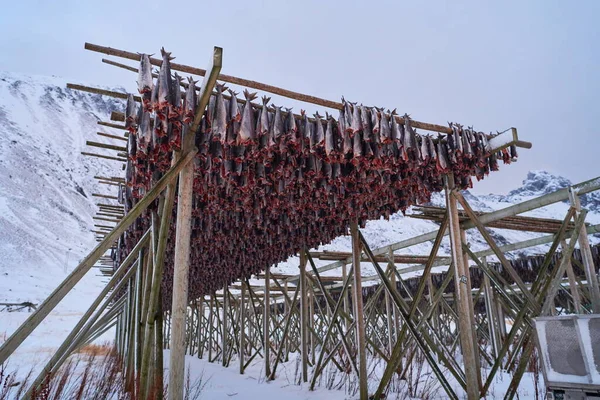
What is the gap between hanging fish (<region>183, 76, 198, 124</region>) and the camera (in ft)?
12.7

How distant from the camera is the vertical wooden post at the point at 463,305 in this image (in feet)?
18.4

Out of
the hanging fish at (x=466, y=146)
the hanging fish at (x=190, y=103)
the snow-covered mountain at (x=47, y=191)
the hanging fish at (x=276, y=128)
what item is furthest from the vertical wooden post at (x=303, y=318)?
the snow-covered mountain at (x=47, y=191)

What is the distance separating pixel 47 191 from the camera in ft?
232

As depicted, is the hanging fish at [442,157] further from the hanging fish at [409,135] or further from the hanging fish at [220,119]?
the hanging fish at [220,119]

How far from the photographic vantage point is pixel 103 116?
114m

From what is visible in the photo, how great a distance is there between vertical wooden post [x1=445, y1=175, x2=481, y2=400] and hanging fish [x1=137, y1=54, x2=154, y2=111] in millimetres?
4247

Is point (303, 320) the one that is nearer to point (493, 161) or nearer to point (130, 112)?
point (493, 161)

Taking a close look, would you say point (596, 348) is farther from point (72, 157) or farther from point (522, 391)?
point (72, 157)

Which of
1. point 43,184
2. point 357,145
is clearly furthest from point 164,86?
point 43,184

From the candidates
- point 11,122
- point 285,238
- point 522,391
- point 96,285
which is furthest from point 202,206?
point 11,122

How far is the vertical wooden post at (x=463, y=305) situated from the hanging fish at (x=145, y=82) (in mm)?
4247

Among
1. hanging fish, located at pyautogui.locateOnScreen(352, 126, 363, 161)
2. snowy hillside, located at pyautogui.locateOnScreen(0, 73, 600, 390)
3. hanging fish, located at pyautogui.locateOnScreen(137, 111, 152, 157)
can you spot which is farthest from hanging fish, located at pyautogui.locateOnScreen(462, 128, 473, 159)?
snowy hillside, located at pyautogui.locateOnScreen(0, 73, 600, 390)

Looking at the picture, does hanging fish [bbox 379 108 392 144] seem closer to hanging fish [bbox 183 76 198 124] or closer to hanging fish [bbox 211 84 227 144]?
hanging fish [bbox 211 84 227 144]

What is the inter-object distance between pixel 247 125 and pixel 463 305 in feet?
12.5
